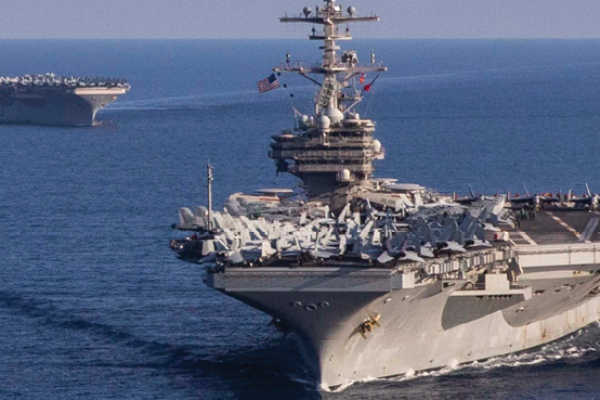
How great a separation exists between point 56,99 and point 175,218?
→ 5361cm

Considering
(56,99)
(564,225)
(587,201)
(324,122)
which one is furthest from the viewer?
(56,99)

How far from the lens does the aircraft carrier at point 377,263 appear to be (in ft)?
107

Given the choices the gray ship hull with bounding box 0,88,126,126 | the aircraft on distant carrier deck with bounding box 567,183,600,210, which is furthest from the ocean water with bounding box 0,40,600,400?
the aircraft on distant carrier deck with bounding box 567,183,600,210

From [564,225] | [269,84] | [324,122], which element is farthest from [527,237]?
[269,84]

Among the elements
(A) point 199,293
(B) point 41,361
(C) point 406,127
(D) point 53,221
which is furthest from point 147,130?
(B) point 41,361

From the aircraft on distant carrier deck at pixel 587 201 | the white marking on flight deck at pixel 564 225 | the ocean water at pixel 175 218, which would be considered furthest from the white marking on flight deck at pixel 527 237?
the aircraft on distant carrier deck at pixel 587 201

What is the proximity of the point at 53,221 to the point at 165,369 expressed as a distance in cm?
2262

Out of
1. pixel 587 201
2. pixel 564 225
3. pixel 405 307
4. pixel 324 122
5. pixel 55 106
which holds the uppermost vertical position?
pixel 55 106

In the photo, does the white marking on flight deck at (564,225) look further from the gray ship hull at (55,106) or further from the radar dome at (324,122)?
the gray ship hull at (55,106)

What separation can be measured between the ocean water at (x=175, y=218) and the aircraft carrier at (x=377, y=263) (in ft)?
2.25

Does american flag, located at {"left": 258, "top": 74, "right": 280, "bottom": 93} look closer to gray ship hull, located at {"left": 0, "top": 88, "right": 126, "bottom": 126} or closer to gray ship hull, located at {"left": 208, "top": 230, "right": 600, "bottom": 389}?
gray ship hull, located at {"left": 208, "top": 230, "right": 600, "bottom": 389}

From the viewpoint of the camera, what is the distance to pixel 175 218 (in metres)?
56.3

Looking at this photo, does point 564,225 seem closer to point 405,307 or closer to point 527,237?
point 527,237

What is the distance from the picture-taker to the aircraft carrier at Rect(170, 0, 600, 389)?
32.5m
